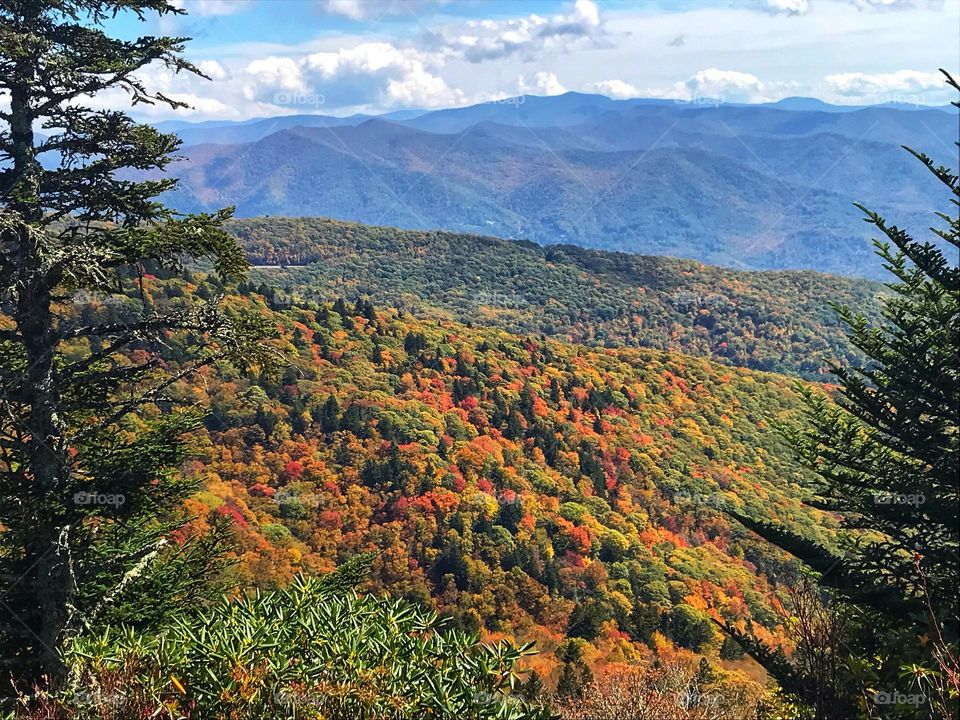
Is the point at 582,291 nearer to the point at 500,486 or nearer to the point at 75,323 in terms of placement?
the point at 500,486

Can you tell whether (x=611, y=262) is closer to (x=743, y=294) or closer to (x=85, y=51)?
(x=743, y=294)

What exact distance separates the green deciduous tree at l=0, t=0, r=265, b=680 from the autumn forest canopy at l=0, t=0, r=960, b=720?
1.9 inches

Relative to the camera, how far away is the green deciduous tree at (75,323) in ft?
26.9

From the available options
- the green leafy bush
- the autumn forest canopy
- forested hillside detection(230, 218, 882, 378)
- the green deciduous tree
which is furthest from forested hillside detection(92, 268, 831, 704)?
forested hillside detection(230, 218, 882, 378)

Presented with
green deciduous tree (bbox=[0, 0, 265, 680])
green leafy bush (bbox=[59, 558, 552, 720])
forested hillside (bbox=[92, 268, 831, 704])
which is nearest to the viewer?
green leafy bush (bbox=[59, 558, 552, 720])

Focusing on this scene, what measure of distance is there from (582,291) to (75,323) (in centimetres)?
16986

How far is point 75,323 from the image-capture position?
9039 mm

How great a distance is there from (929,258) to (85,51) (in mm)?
14305

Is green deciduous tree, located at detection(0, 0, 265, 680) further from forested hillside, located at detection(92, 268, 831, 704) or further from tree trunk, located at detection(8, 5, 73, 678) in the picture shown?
forested hillside, located at detection(92, 268, 831, 704)

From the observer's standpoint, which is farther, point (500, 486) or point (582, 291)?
point (582, 291)

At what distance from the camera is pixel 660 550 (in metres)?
48.4

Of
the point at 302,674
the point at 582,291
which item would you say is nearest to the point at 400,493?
the point at 302,674

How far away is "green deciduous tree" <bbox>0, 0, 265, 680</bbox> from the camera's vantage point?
323 inches

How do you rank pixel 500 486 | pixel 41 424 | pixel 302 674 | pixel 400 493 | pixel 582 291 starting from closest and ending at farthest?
1. pixel 302 674
2. pixel 41 424
3. pixel 400 493
4. pixel 500 486
5. pixel 582 291
